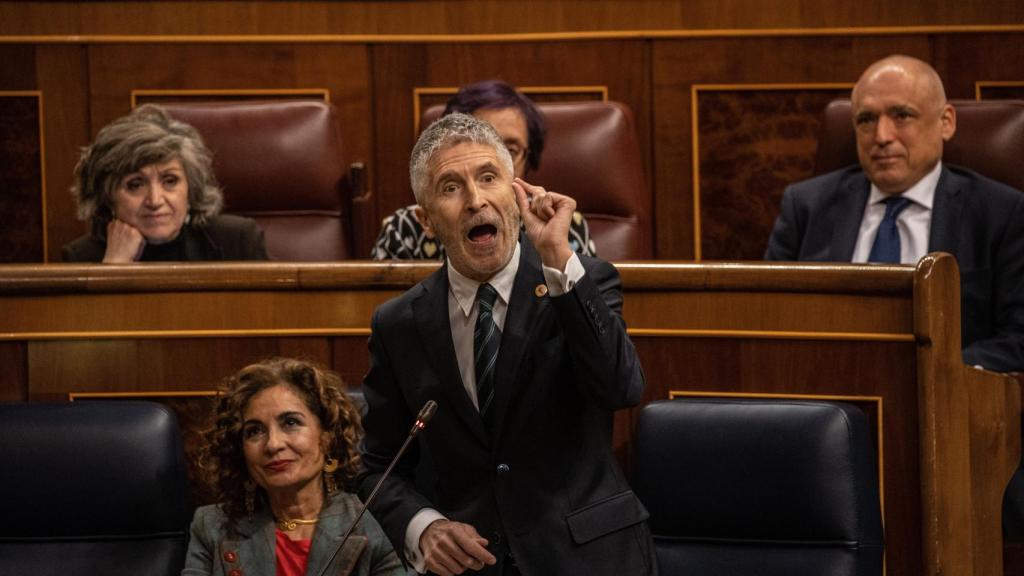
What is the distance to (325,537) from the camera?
120 cm

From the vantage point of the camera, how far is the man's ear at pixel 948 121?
1.71m

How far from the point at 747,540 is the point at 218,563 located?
0.45 meters

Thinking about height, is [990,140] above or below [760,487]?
above

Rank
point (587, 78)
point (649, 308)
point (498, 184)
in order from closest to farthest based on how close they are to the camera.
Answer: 1. point (498, 184)
2. point (649, 308)
3. point (587, 78)

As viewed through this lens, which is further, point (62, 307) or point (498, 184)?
point (62, 307)

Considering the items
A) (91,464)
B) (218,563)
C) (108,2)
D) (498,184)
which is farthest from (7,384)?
(108,2)

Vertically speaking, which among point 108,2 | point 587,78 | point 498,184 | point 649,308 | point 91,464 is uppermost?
point 108,2

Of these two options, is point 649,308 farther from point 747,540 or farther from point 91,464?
point 91,464

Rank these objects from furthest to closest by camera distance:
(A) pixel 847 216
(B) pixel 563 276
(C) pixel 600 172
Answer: (C) pixel 600 172, (A) pixel 847 216, (B) pixel 563 276

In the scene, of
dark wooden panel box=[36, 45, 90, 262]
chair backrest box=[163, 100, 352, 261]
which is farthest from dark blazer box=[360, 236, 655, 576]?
dark wooden panel box=[36, 45, 90, 262]

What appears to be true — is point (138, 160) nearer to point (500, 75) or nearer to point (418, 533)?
point (500, 75)

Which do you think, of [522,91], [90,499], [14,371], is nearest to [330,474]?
[90,499]

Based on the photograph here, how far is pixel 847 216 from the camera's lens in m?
1.72

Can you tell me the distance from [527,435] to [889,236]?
793mm
